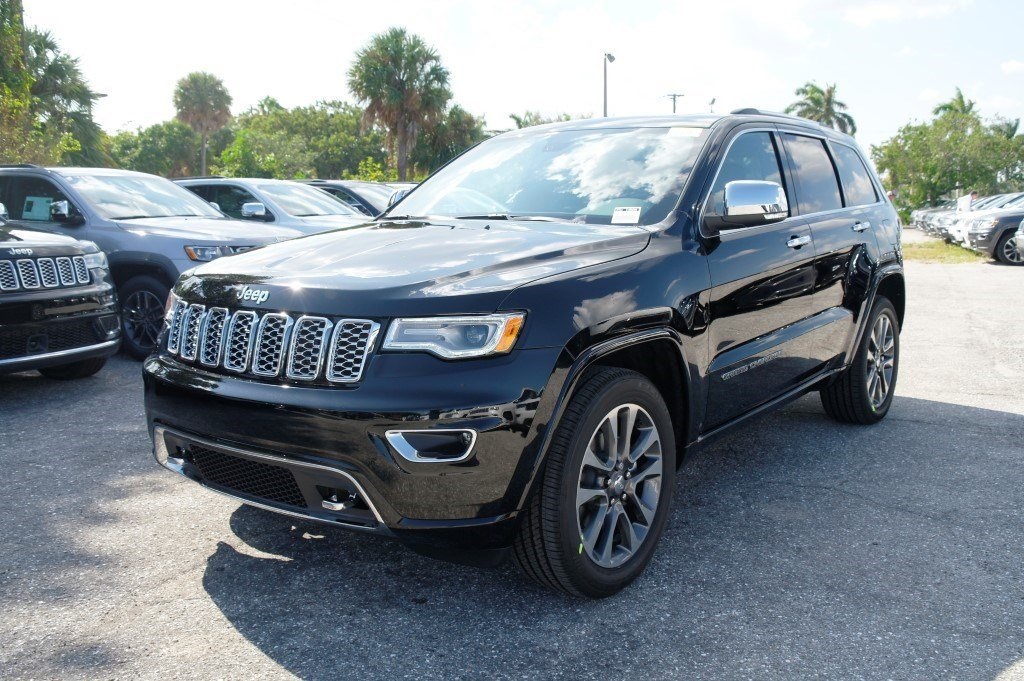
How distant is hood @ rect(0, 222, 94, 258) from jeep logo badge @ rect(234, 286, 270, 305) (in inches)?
142

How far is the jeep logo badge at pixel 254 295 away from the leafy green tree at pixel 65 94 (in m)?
26.7

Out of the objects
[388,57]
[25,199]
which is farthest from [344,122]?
[25,199]

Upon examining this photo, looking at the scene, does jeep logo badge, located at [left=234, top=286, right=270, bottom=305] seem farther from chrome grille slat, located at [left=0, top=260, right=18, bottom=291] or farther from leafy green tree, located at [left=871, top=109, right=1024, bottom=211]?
leafy green tree, located at [left=871, top=109, right=1024, bottom=211]

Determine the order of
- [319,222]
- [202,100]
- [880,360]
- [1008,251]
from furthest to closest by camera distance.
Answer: [202,100] → [1008,251] → [319,222] → [880,360]

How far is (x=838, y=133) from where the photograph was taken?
5625 millimetres

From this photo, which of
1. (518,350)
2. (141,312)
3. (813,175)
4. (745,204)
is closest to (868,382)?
(813,175)

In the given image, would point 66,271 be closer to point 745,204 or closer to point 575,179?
point 575,179

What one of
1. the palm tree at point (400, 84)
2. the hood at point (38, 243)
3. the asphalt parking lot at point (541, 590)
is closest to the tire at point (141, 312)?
the hood at point (38, 243)

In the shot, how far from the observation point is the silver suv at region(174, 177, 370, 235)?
10.5 meters

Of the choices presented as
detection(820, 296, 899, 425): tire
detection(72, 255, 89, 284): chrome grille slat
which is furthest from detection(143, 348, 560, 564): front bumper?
detection(72, 255, 89, 284): chrome grille slat

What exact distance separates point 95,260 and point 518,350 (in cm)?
487

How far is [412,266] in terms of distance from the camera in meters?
3.10

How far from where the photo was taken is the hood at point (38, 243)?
5.98 metres

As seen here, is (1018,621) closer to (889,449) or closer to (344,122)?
(889,449)
